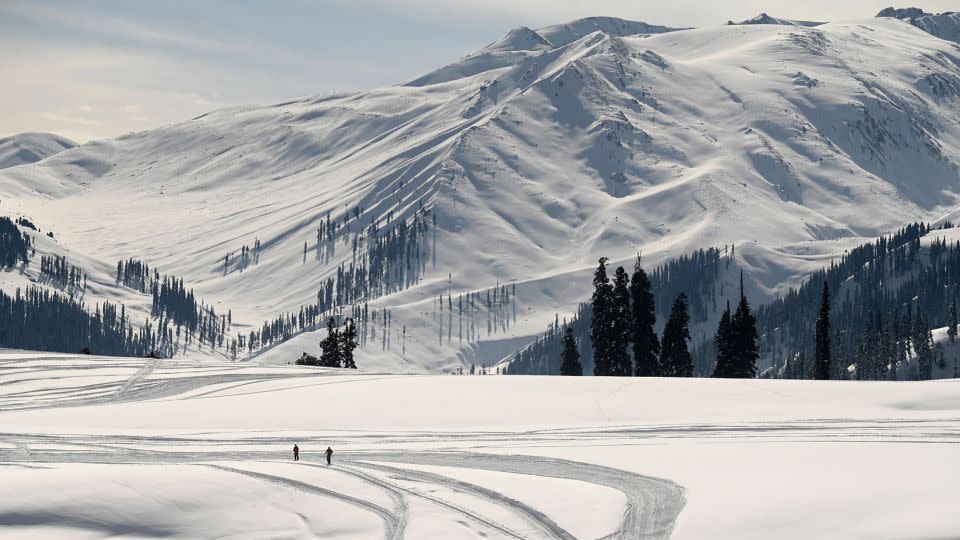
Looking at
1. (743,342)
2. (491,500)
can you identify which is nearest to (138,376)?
(491,500)

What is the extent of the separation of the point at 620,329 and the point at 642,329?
385 cm

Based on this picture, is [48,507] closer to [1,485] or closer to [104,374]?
[1,485]

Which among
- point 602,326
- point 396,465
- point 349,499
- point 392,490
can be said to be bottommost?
point 349,499

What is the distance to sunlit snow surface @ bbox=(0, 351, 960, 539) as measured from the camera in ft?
173

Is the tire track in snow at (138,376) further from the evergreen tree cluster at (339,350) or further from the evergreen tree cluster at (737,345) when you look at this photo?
the evergreen tree cluster at (737,345)

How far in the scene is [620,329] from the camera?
12038cm

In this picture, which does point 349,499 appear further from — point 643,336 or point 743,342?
point 743,342

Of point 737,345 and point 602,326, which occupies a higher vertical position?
point 602,326

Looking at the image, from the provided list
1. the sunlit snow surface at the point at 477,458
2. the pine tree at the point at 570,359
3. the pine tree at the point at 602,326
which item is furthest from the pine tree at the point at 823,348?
the sunlit snow surface at the point at 477,458

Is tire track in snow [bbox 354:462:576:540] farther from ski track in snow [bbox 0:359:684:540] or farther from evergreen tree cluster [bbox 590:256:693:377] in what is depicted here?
evergreen tree cluster [bbox 590:256:693:377]

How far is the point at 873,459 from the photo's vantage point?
6188cm

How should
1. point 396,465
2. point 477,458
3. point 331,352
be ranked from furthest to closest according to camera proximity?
point 331,352 → point 477,458 → point 396,465

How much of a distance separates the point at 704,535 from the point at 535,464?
15.2 meters

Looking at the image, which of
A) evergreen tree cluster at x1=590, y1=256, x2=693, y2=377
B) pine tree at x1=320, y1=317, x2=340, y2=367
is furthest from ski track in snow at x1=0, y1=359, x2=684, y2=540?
pine tree at x1=320, y1=317, x2=340, y2=367
